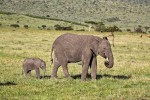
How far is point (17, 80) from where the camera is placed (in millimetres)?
19344

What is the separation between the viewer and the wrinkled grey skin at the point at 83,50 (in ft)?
64.5

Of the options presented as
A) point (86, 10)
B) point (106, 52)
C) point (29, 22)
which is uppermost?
point (106, 52)

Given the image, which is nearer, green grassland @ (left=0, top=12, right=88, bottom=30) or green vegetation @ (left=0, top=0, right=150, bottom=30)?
green grassland @ (left=0, top=12, right=88, bottom=30)

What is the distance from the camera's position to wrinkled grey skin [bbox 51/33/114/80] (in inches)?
774

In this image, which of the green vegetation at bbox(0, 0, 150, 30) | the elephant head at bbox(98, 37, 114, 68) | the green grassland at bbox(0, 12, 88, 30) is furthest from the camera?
the green vegetation at bbox(0, 0, 150, 30)

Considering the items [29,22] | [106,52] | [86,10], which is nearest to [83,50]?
[106,52]

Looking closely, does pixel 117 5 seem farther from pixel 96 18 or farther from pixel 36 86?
pixel 36 86

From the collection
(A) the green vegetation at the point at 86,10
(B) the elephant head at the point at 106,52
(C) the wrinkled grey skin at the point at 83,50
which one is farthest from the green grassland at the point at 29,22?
(B) the elephant head at the point at 106,52

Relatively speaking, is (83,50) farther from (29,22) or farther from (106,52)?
(29,22)

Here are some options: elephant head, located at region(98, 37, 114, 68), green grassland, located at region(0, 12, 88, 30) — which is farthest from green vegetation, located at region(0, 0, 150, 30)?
elephant head, located at region(98, 37, 114, 68)

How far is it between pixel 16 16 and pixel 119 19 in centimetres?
3946

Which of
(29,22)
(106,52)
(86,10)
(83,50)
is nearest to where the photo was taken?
(106,52)

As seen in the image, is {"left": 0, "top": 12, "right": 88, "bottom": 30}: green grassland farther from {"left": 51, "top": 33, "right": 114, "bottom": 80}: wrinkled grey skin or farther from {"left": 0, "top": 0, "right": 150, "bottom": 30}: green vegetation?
{"left": 51, "top": 33, "right": 114, "bottom": 80}: wrinkled grey skin

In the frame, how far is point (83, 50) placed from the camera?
1983 cm
